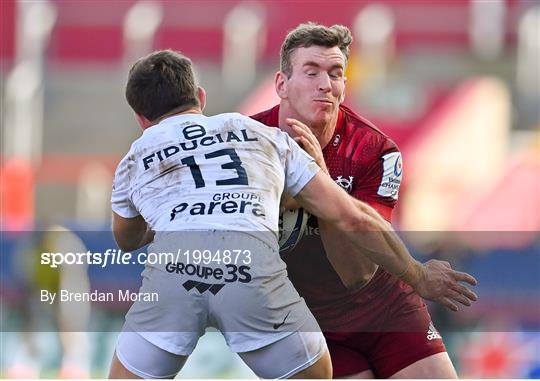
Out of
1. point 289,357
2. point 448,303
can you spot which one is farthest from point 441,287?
point 289,357

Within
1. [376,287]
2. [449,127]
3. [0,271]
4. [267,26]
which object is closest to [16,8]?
[267,26]

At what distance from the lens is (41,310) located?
12.3m

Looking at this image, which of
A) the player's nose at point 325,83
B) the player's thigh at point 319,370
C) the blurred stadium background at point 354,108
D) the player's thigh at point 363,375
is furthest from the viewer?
the blurred stadium background at point 354,108

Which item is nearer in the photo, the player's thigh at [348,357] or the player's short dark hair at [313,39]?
the player's short dark hair at [313,39]

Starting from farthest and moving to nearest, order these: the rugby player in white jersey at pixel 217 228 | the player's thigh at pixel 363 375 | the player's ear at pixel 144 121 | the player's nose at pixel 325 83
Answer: the player's thigh at pixel 363 375
the player's nose at pixel 325 83
the player's ear at pixel 144 121
the rugby player in white jersey at pixel 217 228

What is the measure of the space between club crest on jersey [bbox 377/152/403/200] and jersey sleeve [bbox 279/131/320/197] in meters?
0.89

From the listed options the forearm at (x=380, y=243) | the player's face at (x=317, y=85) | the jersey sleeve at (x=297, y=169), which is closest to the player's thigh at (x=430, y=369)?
the forearm at (x=380, y=243)

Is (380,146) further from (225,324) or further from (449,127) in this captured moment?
(449,127)

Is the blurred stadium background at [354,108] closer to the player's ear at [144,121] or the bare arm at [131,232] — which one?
the bare arm at [131,232]

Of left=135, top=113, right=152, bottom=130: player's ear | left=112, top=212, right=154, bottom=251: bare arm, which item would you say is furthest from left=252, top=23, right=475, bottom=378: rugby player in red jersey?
left=112, top=212, right=154, bottom=251: bare arm

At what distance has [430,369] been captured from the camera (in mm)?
5664

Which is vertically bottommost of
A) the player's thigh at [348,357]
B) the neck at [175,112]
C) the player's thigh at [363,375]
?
the player's thigh at [363,375]

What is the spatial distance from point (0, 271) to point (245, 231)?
808 cm

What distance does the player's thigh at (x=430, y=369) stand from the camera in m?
5.64
